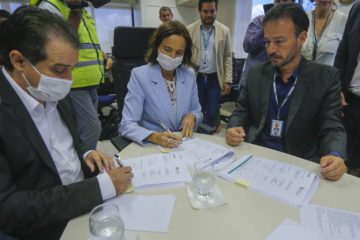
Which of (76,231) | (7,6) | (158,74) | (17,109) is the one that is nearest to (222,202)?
(76,231)

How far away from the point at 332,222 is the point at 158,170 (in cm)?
62

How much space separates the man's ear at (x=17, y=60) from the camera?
869 millimetres

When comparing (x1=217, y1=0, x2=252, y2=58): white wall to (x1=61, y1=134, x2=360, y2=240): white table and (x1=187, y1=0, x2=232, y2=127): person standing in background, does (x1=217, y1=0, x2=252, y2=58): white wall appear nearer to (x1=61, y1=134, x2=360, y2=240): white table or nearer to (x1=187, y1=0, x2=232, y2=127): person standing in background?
(x1=187, y1=0, x2=232, y2=127): person standing in background

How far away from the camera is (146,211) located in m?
0.81

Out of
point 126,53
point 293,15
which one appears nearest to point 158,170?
point 293,15

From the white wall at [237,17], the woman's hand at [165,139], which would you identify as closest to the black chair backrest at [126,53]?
the woman's hand at [165,139]

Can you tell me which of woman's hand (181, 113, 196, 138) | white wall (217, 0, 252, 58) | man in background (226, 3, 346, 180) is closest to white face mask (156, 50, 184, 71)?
woman's hand (181, 113, 196, 138)

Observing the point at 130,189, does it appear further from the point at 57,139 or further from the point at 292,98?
the point at 292,98

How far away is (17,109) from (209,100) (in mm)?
2463

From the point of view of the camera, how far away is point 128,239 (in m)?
0.70

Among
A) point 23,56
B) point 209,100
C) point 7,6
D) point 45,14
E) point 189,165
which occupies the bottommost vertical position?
point 209,100

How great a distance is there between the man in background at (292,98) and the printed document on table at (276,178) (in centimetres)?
22

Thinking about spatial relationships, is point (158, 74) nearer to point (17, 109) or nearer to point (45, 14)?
point (45, 14)

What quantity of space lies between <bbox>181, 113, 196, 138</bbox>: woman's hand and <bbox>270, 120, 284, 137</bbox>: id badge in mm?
465
